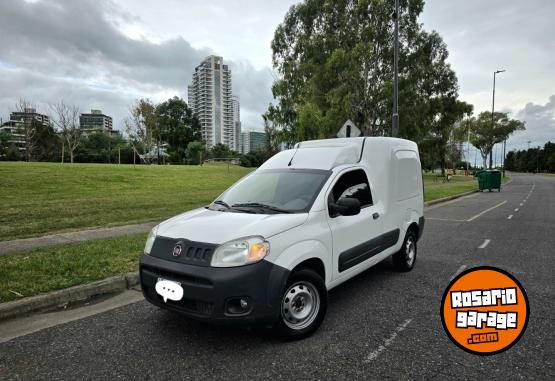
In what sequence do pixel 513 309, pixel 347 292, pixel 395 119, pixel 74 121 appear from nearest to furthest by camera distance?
pixel 513 309 → pixel 347 292 → pixel 395 119 → pixel 74 121

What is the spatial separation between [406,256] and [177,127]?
6808cm

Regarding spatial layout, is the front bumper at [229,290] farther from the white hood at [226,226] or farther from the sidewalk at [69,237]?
the sidewalk at [69,237]

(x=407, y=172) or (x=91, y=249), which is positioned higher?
(x=407, y=172)

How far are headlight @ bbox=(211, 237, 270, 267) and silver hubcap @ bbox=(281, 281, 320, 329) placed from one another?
49cm

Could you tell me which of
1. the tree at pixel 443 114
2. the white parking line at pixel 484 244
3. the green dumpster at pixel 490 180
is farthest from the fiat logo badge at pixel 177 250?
the tree at pixel 443 114

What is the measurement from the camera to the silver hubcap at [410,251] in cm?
569

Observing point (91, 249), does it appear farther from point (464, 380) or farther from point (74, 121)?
point (74, 121)

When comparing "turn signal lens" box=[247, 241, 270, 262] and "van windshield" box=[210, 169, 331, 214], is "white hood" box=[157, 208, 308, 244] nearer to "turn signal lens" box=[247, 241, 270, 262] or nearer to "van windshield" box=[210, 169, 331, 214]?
"turn signal lens" box=[247, 241, 270, 262]

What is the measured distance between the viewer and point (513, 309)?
8.47ft

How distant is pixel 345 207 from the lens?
12.3ft

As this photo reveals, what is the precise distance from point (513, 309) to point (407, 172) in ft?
11.1

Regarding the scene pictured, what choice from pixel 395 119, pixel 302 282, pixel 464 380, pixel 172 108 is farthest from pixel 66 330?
pixel 172 108

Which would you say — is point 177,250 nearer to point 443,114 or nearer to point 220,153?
point 443,114

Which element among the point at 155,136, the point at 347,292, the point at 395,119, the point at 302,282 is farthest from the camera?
the point at 155,136
